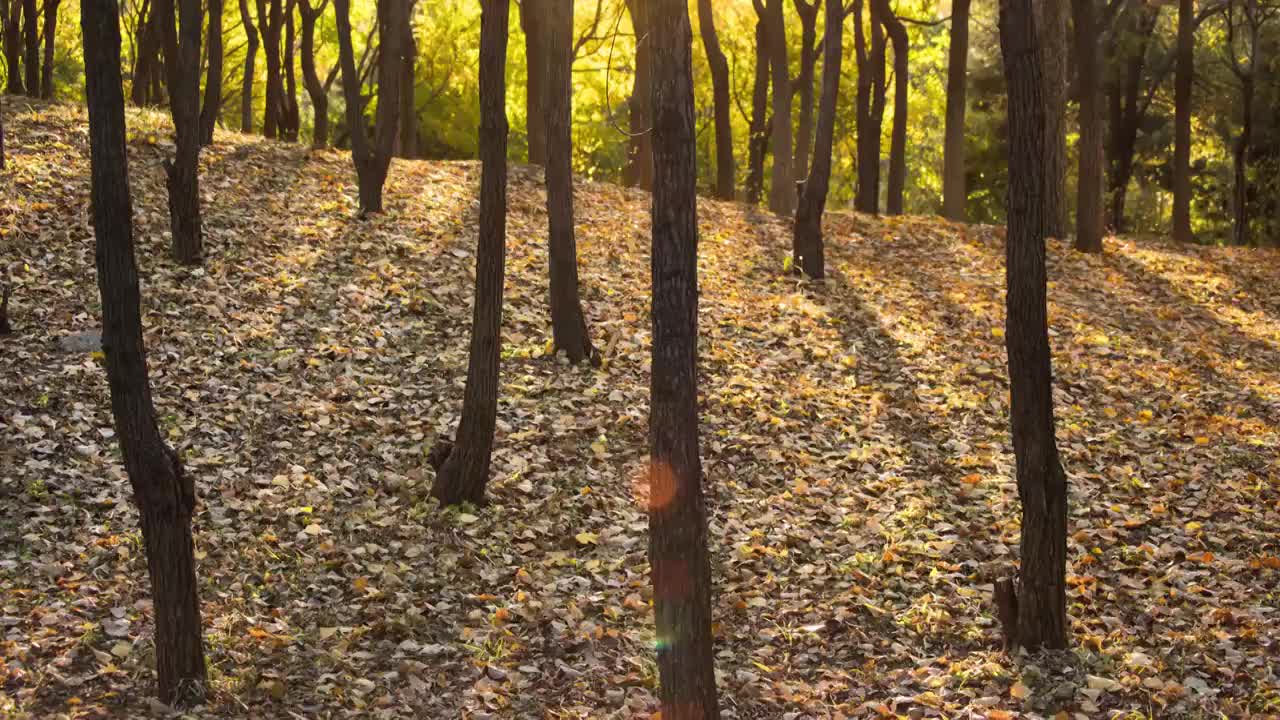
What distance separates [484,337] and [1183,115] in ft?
55.3

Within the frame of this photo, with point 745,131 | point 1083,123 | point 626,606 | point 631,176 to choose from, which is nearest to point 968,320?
point 1083,123

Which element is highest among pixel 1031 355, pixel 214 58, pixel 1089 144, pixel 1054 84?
pixel 1054 84

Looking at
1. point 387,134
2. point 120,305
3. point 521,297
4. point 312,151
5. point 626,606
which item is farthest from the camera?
point 312,151

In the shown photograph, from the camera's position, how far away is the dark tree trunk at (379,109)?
15.4 metres

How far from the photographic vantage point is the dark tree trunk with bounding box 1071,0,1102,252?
17609mm

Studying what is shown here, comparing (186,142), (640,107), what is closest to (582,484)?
(186,142)

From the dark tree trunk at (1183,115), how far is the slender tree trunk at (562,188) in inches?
544

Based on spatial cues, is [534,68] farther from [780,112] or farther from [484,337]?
[484,337]

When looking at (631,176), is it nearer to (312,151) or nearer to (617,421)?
(312,151)

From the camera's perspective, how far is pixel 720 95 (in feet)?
70.6

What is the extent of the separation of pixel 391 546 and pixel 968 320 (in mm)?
8757

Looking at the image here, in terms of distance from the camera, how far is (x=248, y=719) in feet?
20.7

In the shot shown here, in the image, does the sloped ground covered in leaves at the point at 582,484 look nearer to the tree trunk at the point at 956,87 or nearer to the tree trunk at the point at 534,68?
the tree trunk at the point at 534,68

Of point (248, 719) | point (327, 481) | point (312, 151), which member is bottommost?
point (248, 719)
